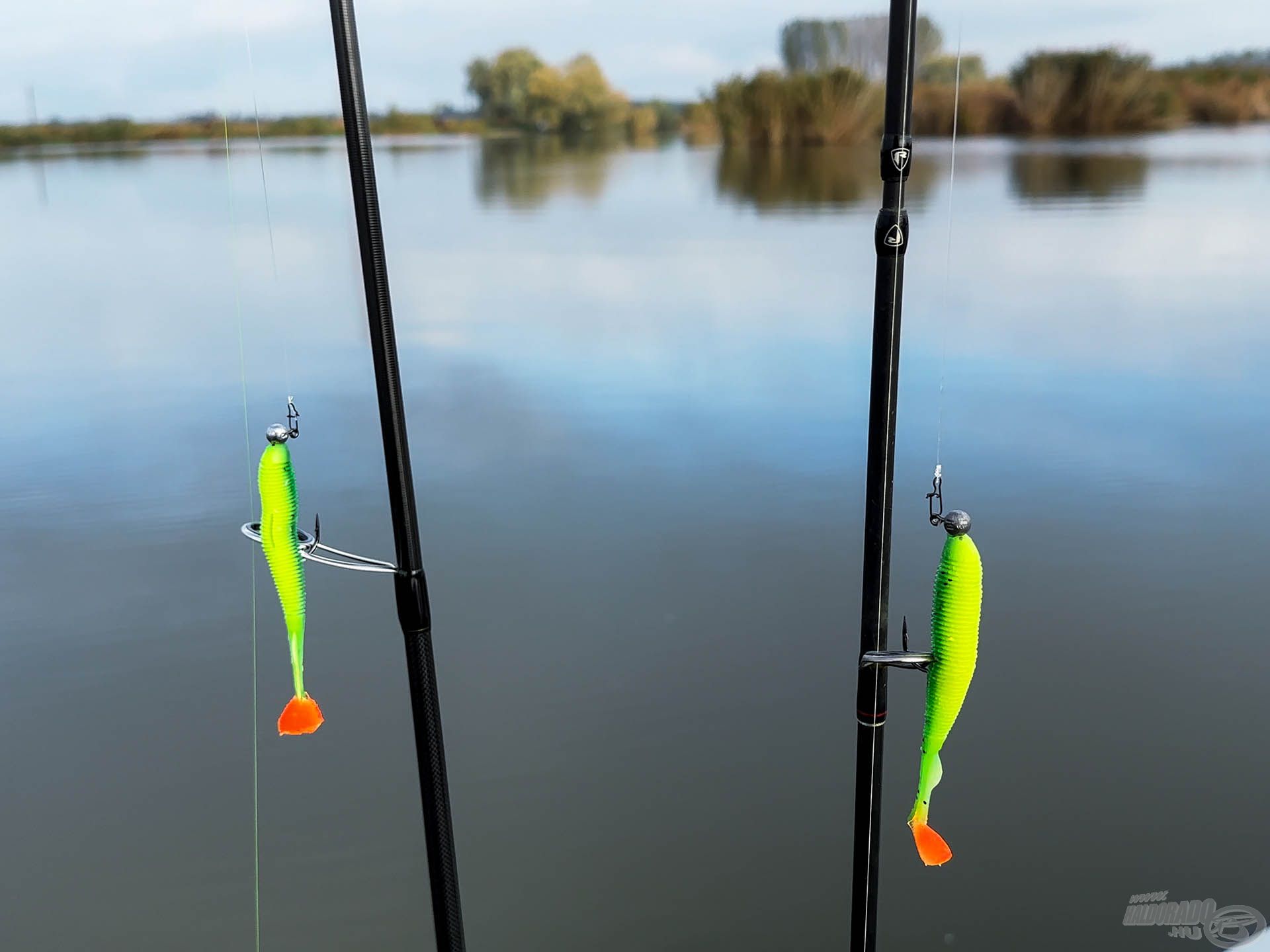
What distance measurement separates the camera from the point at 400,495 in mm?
1210

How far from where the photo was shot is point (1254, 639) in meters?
2.67

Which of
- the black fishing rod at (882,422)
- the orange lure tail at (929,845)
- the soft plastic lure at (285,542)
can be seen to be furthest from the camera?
the soft plastic lure at (285,542)

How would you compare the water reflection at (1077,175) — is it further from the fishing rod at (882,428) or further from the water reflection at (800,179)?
the fishing rod at (882,428)

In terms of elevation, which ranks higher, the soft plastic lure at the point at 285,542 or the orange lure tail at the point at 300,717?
the soft plastic lure at the point at 285,542

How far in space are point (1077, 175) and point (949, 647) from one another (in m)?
6.23

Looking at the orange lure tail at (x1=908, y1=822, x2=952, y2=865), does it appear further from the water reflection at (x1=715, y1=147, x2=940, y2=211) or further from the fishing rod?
the water reflection at (x1=715, y1=147, x2=940, y2=211)

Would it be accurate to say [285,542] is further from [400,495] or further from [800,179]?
[800,179]

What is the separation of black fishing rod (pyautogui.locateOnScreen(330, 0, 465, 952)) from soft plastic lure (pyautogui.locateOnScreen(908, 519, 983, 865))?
0.56m

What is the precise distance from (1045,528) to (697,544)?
1.00 metres

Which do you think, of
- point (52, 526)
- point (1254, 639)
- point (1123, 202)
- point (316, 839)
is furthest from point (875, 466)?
point (1123, 202)

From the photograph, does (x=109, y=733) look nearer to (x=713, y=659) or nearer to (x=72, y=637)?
(x=72, y=637)

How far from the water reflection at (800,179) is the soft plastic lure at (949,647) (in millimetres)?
5122

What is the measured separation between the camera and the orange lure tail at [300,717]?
4.16ft

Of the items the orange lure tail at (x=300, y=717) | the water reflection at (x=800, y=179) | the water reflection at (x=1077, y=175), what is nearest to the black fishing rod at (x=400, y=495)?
the orange lure tail at (x=300, y=717)
